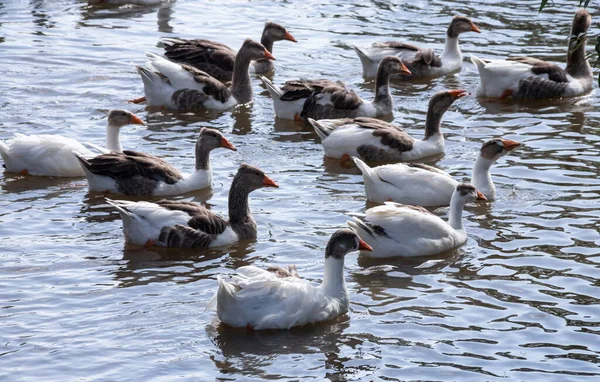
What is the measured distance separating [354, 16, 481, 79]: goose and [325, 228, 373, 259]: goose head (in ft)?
28.5

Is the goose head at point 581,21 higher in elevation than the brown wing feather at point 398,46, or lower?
Result: higher

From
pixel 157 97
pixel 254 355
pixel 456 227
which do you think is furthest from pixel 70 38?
pixel 254 355

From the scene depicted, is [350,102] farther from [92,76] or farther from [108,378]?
[108,378]

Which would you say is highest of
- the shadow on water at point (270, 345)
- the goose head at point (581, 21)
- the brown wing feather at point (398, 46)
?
the goose head at point (581, 21)

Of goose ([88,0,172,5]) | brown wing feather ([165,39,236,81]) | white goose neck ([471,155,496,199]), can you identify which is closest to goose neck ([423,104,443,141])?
white goose neck ([471,155,496,199])

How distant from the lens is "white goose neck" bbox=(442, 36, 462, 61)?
1898cm

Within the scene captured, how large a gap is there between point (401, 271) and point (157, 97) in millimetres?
6938

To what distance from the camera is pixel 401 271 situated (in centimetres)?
1095

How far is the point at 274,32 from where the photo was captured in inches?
754

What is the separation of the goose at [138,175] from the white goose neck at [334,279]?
3.84 m

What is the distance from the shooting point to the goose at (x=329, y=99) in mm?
15945

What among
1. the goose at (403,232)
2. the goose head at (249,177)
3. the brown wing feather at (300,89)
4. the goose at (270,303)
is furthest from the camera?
the brown wing feather at (300,89)

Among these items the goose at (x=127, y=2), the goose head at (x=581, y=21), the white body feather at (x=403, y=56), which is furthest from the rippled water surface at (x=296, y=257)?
the goose at (x=127, y=2)

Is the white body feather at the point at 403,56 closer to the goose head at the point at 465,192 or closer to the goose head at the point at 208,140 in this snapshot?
the goose head at the point at 208,140
